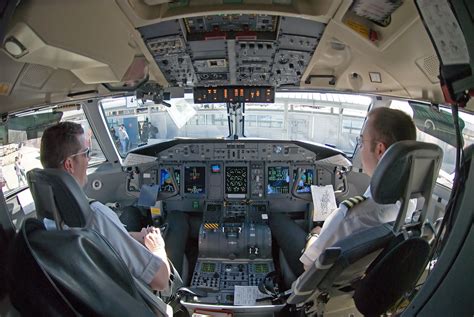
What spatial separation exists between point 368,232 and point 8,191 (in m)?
2.67

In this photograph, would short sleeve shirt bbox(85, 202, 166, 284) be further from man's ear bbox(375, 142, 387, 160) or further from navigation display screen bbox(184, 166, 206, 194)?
navigation display screen bbox(184, 166, 206, 194)

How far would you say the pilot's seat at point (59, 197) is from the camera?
1343 millimetres

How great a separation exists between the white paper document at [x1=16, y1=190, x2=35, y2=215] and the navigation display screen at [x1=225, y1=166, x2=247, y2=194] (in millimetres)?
2414

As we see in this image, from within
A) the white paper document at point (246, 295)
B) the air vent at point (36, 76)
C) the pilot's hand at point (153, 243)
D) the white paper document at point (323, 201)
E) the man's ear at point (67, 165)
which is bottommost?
the white paper document at point (246, 295)

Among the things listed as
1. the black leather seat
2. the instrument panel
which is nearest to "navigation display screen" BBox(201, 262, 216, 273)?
the instrument panel

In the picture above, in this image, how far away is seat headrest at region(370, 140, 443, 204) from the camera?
1266mm

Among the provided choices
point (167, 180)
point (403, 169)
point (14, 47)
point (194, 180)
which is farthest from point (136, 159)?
point (403, 169)

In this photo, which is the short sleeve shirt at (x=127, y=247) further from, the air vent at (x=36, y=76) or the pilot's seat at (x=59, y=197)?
the air vent at (x=36, y=76)

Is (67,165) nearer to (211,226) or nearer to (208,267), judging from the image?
(208,267)

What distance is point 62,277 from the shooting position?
977 mm

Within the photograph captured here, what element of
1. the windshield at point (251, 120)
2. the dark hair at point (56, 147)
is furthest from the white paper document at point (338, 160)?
the dark hair at point (56, 147)

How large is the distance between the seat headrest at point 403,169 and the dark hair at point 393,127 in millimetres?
298

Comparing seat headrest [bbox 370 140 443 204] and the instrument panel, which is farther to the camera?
the instrument panel

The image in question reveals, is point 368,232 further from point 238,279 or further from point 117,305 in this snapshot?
point 238,279
